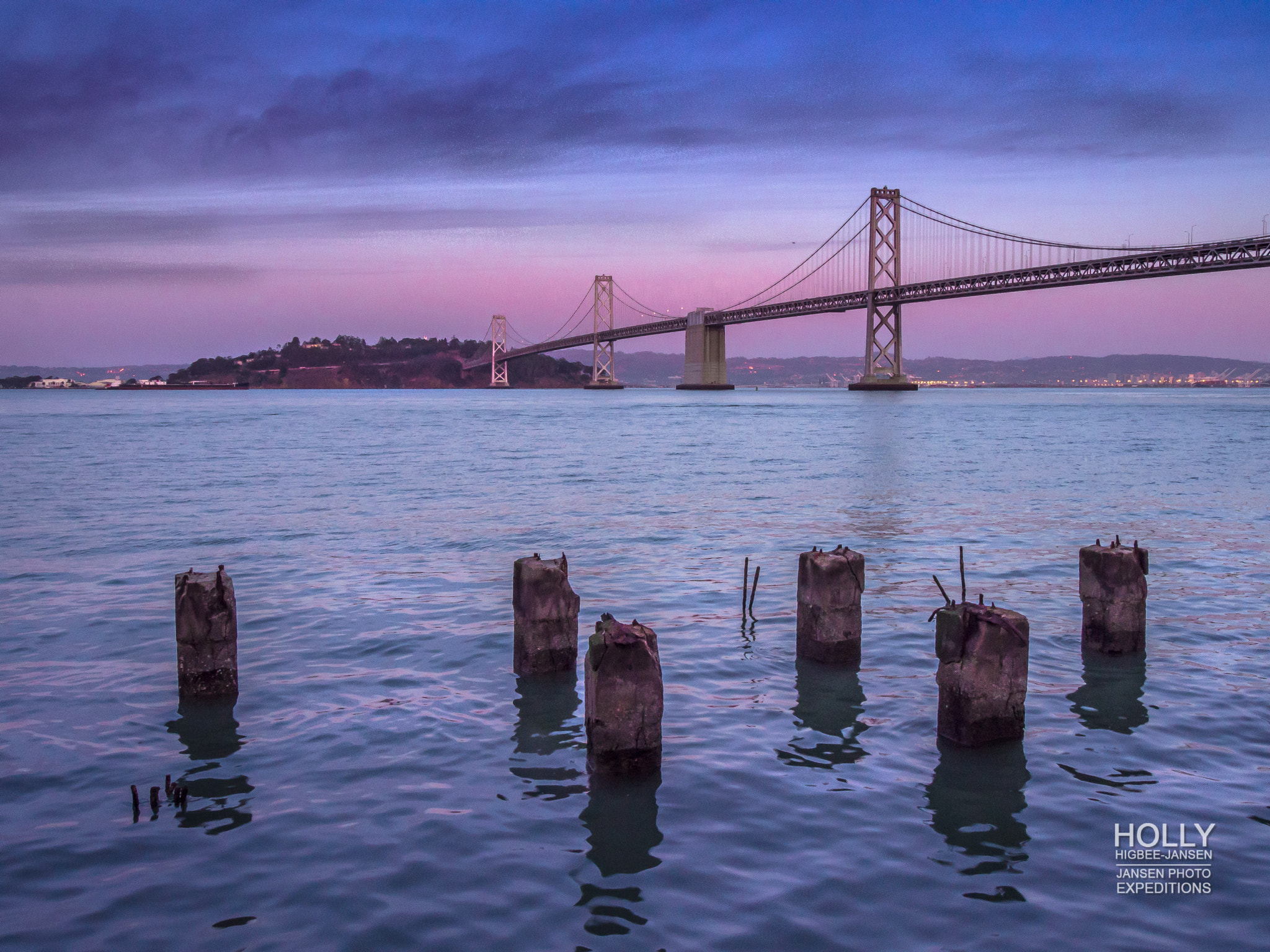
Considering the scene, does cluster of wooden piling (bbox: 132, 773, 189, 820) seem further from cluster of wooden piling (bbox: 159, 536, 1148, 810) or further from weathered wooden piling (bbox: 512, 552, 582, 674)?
weathered wooden piling (bbox: 512, 552, 582, 674)

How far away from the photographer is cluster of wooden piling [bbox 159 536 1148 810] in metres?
4.06

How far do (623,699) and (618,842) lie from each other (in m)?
0.60

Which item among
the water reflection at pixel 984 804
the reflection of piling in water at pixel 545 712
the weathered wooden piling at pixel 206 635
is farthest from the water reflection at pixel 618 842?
the weathered wooden piling at pixel 206 635

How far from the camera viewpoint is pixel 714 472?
20.1 meters

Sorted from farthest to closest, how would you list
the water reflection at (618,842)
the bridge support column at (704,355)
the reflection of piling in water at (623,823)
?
the bridge support column at (704,355) → the reflection of piling in water at (623,823) → the water reflection at (618,842)

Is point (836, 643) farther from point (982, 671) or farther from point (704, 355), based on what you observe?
point (704, 355)

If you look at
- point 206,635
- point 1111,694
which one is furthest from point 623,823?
point 1111,694

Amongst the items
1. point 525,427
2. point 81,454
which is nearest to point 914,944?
point 81,454

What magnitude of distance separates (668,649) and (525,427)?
117ft

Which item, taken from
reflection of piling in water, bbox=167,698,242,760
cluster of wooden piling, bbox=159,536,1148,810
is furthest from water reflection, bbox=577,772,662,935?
reflection of piling in water, bbox=167,698,242,760

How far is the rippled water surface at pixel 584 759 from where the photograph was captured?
10.6 feet

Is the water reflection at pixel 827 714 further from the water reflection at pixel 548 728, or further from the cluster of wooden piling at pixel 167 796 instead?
the cluster of wooden piling at pixel 167 796

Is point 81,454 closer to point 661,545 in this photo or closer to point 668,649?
point 661,545

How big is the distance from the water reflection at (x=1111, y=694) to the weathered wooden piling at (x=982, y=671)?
2.54 ft
